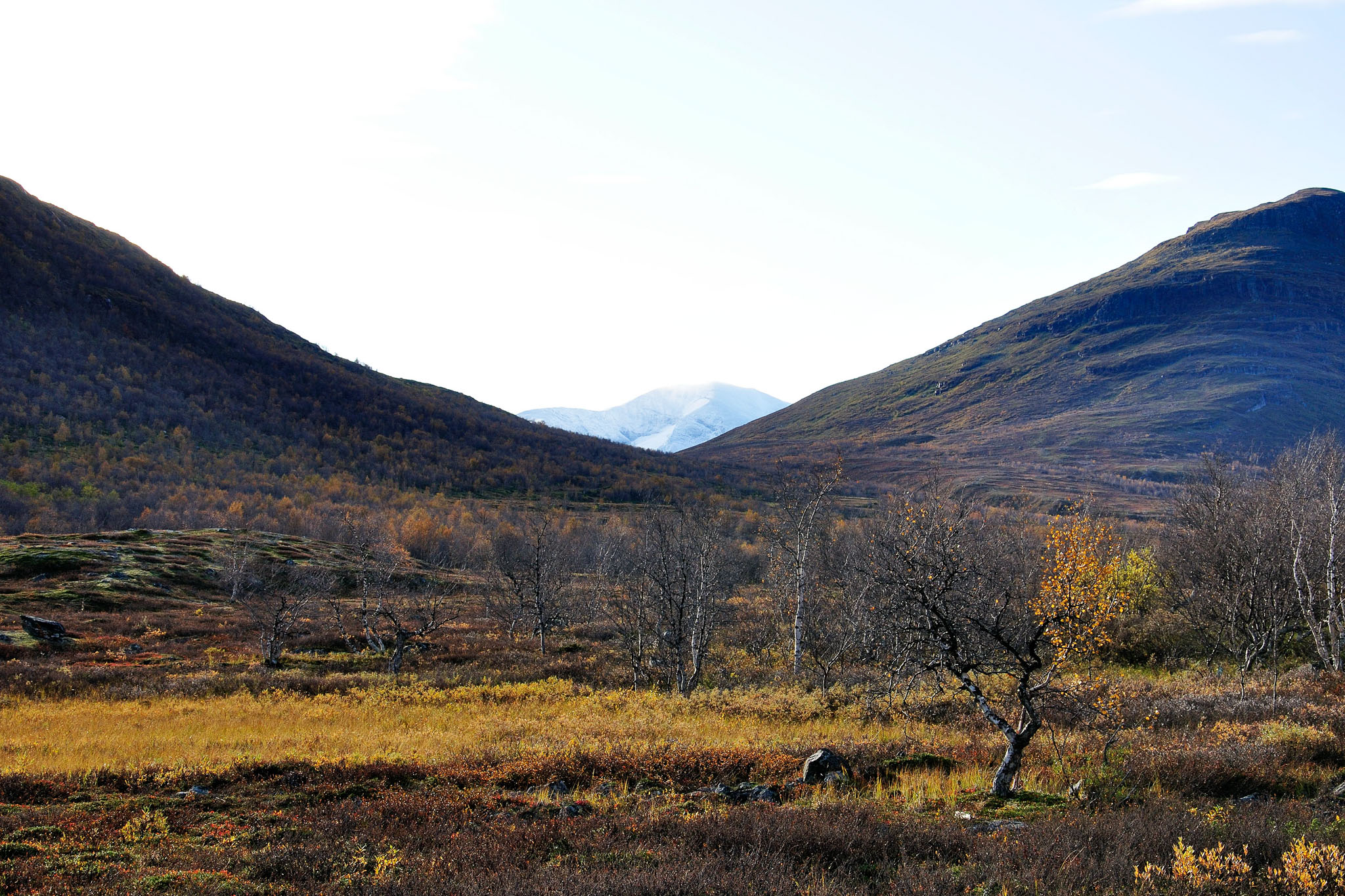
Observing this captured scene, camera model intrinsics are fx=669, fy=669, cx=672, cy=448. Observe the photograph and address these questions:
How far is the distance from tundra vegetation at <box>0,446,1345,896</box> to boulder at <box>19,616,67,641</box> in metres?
0.13

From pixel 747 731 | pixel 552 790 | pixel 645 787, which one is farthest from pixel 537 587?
pixel 645 787

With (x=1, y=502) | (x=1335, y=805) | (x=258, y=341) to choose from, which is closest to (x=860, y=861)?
(x=1335, y=805)

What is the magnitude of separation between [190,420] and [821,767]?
353 ft

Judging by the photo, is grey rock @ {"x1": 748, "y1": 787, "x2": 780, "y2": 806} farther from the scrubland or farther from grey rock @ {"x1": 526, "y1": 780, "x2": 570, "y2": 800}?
grey rock @ {"x1": 526, "y1": 780, "x2": 570, "y2": 800}

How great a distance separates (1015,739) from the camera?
9703 mm

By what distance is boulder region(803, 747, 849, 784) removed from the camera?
1162 centimetres

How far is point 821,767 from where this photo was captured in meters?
11.8

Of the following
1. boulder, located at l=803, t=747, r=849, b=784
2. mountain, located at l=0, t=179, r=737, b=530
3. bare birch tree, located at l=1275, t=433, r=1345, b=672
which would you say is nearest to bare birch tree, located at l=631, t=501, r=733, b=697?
boulder, located at l=803, t=747, r=849, b=784

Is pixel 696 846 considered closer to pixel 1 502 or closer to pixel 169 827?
pixel 169 827

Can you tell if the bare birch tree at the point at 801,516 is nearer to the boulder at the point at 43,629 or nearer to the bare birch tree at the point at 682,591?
the bare birch tree at the point at 682,591

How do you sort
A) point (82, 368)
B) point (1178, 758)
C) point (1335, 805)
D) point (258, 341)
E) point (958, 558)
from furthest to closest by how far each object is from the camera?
point (258, 341) < point (82, 368) < point (958, 558) < point (1178, 758) < point (1335, 805)

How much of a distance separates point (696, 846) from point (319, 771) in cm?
837

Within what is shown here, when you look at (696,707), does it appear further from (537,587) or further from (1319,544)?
(1319,544)

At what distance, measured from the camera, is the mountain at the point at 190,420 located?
246 feet
